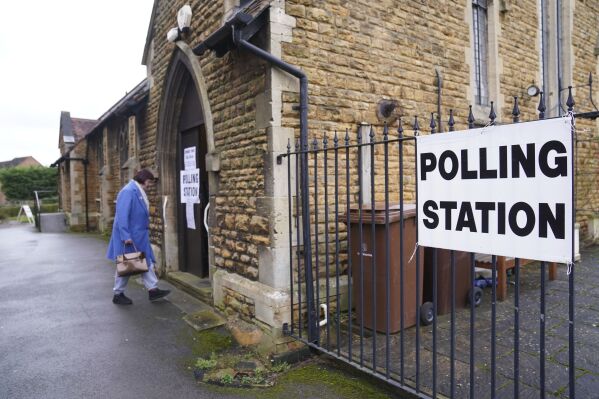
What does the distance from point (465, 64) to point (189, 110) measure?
190 inches

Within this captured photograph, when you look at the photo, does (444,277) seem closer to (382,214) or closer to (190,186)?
(382,214)

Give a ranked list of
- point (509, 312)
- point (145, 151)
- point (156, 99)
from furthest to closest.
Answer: point (145, 151) → point (156, 99) → point (509, 312)

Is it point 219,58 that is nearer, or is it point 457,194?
point 457,194

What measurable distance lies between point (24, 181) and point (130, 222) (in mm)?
45798

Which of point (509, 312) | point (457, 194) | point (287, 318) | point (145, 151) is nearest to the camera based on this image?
point (457, 194)

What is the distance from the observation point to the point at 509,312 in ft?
15.9

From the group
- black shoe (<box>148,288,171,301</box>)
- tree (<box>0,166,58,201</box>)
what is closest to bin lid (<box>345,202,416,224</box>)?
black shoe (<box>148,288,171,301</box>)

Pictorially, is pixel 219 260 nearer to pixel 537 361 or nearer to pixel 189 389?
pixel 189 389

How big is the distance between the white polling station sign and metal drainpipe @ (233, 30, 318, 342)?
1.42 m

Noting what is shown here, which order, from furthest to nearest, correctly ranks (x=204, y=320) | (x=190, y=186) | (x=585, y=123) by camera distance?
(x=585, y=123)
(x=190, y=186)
(x=204, y=320)

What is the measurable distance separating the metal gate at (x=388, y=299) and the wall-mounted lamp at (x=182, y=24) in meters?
3.24

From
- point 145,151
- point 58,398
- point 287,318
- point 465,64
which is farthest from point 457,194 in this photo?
point 145,151

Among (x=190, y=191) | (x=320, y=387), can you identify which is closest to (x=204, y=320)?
(x=320, y=387)

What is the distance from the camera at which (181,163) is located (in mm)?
7582
